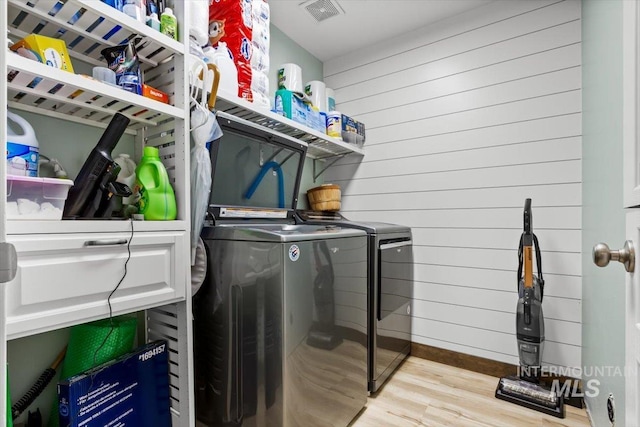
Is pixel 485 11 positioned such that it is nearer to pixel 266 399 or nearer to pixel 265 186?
pixel 265 186

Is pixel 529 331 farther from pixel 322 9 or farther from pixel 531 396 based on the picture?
pixel 322 9

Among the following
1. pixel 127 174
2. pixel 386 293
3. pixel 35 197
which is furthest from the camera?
pixel 386 293

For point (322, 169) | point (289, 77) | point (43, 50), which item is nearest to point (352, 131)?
point (322, 169)

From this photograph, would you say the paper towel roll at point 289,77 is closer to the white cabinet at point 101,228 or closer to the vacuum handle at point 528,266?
the white cabinet at point 101,228

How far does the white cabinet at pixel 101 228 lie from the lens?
92 centimetres

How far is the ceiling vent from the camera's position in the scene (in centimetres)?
222

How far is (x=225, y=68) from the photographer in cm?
164

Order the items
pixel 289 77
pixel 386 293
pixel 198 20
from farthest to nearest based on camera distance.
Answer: pixel 289 77, pixel 386 293, pixel 198 20

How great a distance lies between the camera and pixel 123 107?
50.9 inches

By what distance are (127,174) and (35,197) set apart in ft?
1.46

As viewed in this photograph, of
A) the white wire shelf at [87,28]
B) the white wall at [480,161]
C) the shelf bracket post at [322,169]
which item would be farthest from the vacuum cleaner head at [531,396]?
the white wire shelf at [87,28]

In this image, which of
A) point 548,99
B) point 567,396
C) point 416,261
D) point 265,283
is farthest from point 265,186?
point 567,396

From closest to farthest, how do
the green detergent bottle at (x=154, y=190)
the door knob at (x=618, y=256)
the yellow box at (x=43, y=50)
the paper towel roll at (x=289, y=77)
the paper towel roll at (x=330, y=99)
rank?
the door knob at (x=618, y=256)
the yellow box at (x=43, y=50)
the green detergent bottle at (x=154, y=190)
the paper towel roll at (x=289, y=77)
the paper towel roll at (x=330, y=99)

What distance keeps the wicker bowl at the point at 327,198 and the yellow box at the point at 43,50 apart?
1807 millimetres
